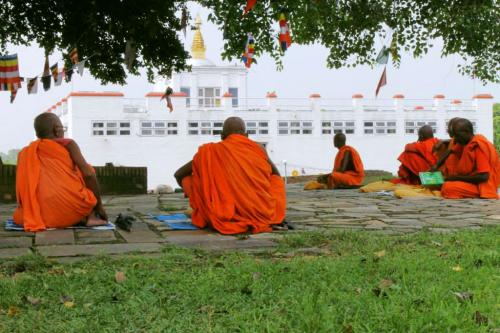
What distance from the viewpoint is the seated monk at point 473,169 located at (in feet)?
28.6

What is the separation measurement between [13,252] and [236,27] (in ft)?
23.3

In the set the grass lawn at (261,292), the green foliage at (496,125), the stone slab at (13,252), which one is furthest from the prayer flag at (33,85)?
the green foliage at (496,125)

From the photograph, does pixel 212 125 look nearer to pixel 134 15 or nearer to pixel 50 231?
pixel 134 15

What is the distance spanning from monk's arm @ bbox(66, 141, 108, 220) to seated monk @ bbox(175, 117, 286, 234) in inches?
32.3

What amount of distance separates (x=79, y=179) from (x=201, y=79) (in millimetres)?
31201

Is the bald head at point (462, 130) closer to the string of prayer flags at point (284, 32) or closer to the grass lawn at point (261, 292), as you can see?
the string of prayer flags at point (284, 32)

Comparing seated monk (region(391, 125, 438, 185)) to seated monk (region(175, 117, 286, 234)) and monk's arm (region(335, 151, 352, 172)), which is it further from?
seated monk (region(175, 117, 286, 234))

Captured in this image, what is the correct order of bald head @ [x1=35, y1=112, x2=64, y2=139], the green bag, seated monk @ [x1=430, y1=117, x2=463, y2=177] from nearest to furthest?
bald head @ [x1=35, y1=112, x2=64, y2=139]
seated monk @ [x1=430, y1=117, x2=463, y2=177]
the green bag

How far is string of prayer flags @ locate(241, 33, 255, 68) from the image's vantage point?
10.7 meters

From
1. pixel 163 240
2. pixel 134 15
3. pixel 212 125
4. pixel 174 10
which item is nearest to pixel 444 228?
pixel 163 240

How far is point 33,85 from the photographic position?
11406mm

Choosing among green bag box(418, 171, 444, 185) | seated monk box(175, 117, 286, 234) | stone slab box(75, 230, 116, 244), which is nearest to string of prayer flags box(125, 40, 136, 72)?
seated monk box(175, 117, 286, 234)

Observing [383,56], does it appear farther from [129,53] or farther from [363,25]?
[129,53]

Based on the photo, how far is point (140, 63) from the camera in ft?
36.0
